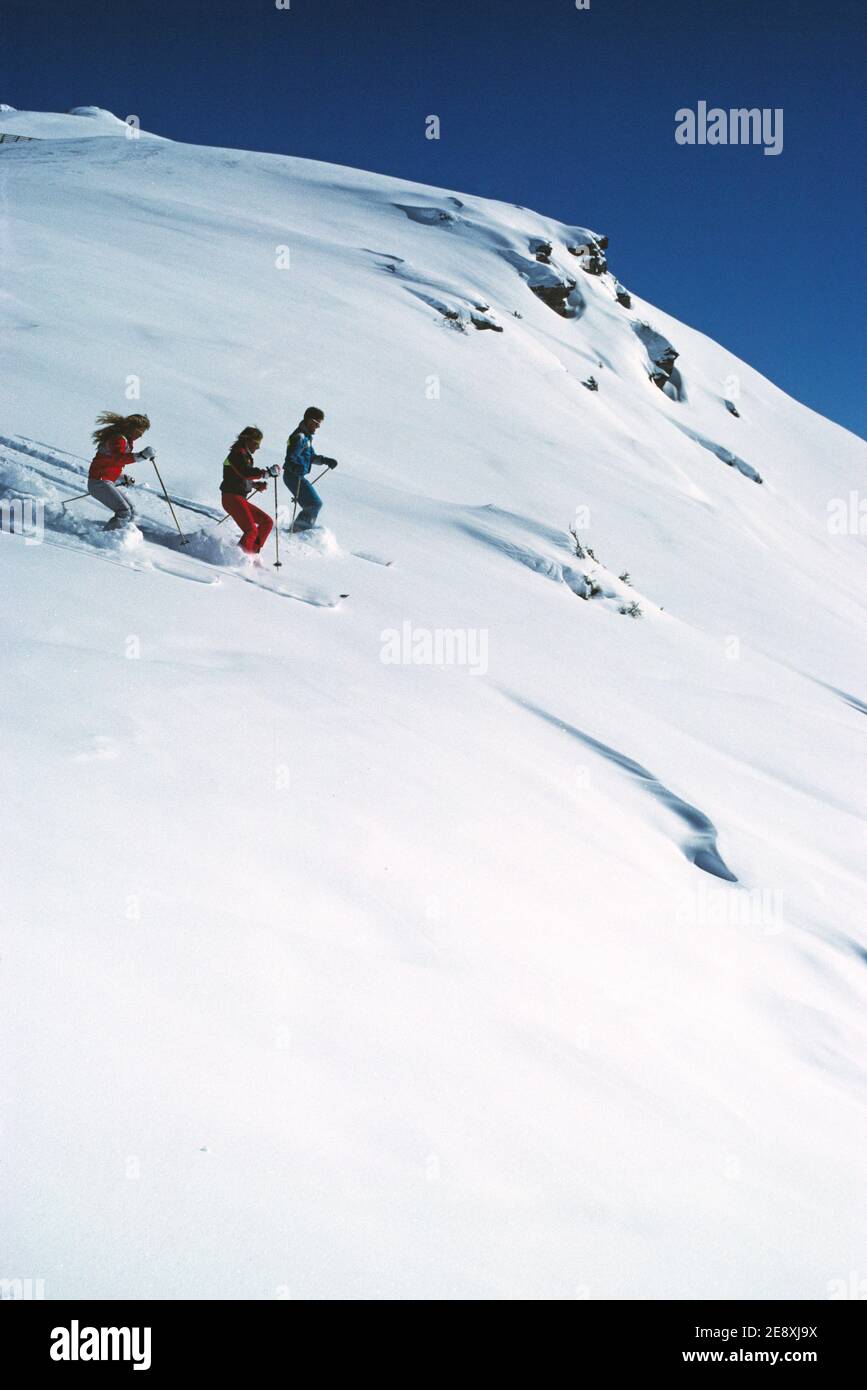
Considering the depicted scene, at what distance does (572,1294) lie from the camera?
2.99 m

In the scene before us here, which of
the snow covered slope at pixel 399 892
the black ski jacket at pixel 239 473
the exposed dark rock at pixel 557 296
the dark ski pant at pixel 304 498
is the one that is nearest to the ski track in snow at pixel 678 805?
the snow covered slope at pixel 399 892

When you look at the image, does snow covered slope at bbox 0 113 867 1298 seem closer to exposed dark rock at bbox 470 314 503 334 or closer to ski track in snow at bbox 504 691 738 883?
ski track in snow at bbox 504 691 738 883

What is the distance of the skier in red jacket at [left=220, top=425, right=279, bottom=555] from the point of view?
27.2 feet

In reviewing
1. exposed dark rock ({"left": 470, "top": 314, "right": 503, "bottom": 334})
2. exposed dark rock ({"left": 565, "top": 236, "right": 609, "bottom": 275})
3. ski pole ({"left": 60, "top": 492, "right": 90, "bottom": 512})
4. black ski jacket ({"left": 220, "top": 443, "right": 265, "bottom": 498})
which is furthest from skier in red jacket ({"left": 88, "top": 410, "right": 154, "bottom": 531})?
Result: exposed dark rock ({"left": 565, "top": 236, "right": 609, "bottom": 275})

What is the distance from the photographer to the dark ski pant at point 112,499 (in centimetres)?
776

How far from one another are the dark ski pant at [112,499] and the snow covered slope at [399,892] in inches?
10.7

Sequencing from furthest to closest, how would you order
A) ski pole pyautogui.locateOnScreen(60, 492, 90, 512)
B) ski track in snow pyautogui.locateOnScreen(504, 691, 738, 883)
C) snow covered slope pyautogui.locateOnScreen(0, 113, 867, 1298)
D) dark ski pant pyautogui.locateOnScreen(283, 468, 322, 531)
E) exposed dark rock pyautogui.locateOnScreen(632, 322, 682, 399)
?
exposed dark rock pyautogui.locateOnScreen(632, 322, 682, 399)
dark ski pant pyautogui.locateOnScreen(283, 468, 322, 531)
ski pole pyautogui.locateOnScreen(60, 492, 90, 512)
ski track in snow pyautogui.locateOnScreen(504, 691, 738, 883)
snow covered slope pyautogui.locateOnScreen(0, 113, 867, 1298)

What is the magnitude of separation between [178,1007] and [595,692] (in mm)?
5926

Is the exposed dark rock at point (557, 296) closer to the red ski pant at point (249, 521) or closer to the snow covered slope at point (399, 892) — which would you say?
the snow covered slope at point (399, 892)

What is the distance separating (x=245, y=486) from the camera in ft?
27.2

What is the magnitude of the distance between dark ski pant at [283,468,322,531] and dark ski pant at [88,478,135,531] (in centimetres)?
173

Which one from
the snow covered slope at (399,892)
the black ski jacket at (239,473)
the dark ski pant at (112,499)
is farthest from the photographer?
the black ski jacket at (239,473)
